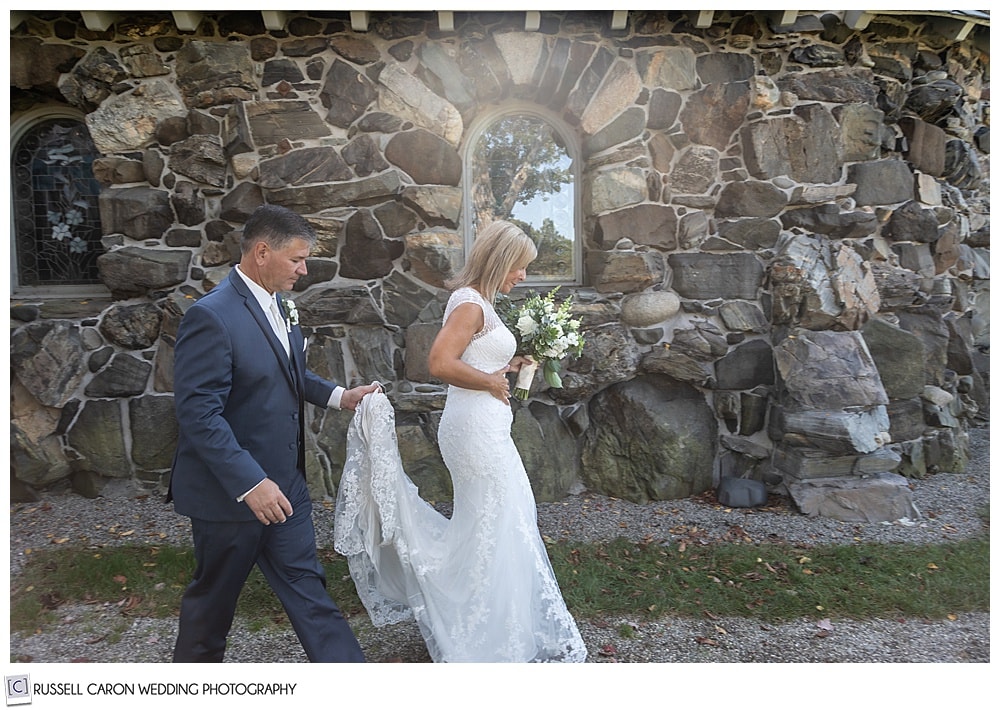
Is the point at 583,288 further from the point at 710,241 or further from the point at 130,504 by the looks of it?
the point at 130,504

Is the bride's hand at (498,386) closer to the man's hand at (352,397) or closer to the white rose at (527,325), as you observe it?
the white rose at (527,325)

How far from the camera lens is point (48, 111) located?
482 centimetres

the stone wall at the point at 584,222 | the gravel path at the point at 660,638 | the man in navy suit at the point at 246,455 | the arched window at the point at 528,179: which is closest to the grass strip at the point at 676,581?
the gravel path at the point at 660,638

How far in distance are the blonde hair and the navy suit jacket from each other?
0.81 meters

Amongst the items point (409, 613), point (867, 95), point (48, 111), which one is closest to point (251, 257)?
point (409, 613)

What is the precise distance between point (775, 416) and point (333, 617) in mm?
3530

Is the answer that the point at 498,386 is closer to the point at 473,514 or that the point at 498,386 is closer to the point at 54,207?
the point at 473,514

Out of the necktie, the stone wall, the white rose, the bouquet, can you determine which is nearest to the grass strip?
the stone wall

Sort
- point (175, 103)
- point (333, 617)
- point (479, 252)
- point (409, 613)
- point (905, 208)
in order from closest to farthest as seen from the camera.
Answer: point (333, 617) → point (479, 252) → point (409, 613) → point (175, 103) → point (905, 208)

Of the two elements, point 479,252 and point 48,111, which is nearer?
point 479,252

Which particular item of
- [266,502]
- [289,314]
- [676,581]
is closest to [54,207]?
[289,314]

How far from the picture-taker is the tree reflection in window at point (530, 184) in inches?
189

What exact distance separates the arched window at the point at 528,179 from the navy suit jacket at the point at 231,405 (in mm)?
2541

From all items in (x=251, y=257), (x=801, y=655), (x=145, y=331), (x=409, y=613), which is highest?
(x=251, y=257)
